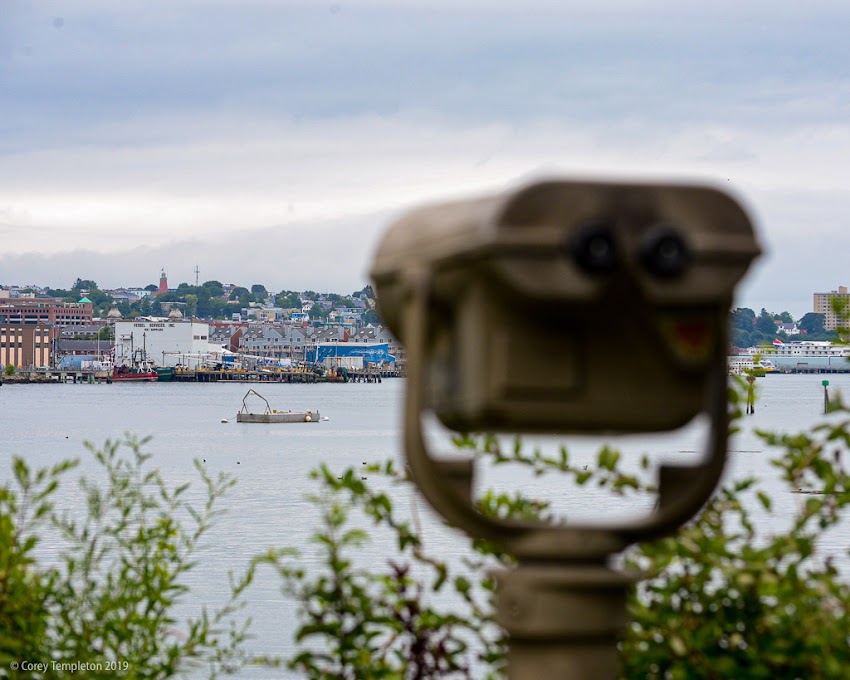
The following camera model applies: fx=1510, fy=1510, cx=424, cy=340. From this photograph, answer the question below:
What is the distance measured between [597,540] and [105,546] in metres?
2.52

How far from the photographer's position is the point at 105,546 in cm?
489

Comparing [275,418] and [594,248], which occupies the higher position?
[594,248]

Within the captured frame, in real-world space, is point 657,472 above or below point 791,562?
above

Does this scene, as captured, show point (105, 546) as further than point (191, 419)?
No

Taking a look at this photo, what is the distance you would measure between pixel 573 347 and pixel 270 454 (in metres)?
73.3

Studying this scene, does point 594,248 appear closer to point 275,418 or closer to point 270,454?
point 270,454

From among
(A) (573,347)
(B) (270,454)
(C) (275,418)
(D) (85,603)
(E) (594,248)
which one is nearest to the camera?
(E) (594,248)

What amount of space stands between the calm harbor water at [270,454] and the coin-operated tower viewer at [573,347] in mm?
176

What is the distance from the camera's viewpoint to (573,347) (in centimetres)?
272

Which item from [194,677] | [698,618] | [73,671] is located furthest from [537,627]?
[194,677]

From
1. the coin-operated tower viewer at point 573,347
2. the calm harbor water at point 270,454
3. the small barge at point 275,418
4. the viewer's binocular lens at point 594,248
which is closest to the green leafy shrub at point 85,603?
the calm harbor water at point 270,454

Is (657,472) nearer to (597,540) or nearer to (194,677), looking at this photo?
(597,540)

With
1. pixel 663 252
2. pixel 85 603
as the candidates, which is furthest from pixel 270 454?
pixel 663 252

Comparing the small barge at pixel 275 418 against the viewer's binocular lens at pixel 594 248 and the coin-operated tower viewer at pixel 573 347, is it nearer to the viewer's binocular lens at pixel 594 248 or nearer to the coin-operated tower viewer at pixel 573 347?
the coin-operated tower viewer at pixel 573 347
